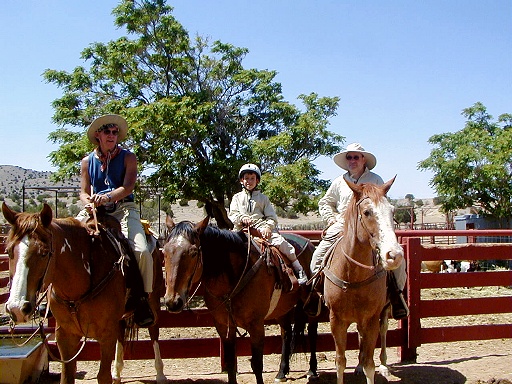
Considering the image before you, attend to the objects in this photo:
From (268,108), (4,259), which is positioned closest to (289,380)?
(4,259)

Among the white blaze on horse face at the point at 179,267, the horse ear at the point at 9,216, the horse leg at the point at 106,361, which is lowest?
the horse leg at the point at 106,361

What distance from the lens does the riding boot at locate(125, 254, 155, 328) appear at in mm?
4883

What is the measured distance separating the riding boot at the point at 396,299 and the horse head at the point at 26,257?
3599 mm

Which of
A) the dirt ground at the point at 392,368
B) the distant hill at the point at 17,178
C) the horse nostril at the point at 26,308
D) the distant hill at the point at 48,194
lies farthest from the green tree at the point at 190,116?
the distant hill at the point at 17,178

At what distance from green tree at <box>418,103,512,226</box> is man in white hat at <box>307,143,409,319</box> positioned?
1907 centimetres

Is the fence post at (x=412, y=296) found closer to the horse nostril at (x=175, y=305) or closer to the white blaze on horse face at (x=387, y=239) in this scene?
the white blaze on horse face at (x=387, y=239)

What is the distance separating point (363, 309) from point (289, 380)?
5.37ft

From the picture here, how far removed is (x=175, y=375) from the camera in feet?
21.7

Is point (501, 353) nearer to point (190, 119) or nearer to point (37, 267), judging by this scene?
point (37, 267)

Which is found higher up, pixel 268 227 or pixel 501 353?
pixel 268 227

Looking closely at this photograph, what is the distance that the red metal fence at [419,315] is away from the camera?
644cm

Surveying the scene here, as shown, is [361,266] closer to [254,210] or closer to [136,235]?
[254,210]

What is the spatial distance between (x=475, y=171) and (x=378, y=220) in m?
21.5

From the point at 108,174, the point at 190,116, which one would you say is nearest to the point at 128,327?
the point at 108,174
